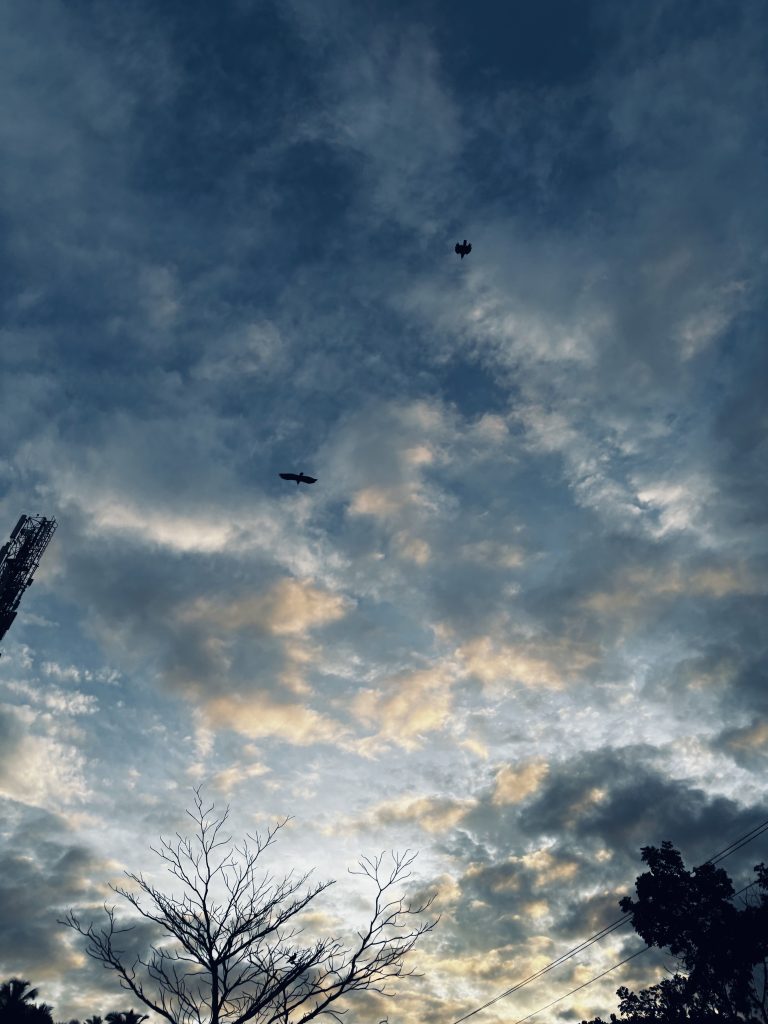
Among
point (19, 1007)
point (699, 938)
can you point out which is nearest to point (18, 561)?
point (19, 1007)

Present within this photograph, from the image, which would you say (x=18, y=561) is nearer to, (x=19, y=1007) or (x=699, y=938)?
(x=19, y=1007)

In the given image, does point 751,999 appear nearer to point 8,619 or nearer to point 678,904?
point 678,904

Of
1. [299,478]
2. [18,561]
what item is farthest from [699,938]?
[18,561]

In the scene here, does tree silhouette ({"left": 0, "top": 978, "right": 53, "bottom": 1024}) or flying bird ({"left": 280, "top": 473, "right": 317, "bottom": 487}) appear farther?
tree silhouette ({"left": 0, "top": 978, "right": 53, "bottom": 1024})

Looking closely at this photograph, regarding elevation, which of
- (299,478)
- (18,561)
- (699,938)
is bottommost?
(699,938)

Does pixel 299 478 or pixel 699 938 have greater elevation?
pixel 299 478

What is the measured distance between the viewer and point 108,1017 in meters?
41.9

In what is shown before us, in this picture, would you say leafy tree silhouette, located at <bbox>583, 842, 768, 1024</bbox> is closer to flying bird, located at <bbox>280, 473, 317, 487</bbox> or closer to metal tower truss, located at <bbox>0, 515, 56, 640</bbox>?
flying bird, located at <bbox>280, 473, 317, 487</bbox>

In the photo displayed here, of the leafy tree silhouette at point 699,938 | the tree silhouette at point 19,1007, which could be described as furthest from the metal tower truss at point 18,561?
the leafy tree silhouette at point 699,938

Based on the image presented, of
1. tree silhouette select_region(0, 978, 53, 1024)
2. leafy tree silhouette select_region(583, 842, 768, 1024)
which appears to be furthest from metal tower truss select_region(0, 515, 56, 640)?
leafy tree silhouette select_region(583, 842, 768, 1024)

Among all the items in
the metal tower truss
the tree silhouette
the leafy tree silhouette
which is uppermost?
the metal tower truss

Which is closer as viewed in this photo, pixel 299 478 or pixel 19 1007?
pixel 299 478

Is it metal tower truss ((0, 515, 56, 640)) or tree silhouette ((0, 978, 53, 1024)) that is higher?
metal tower truss ((0, 515, 56, 640))

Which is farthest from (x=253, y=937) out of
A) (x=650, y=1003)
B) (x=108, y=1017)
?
(x=108, y=1017)
